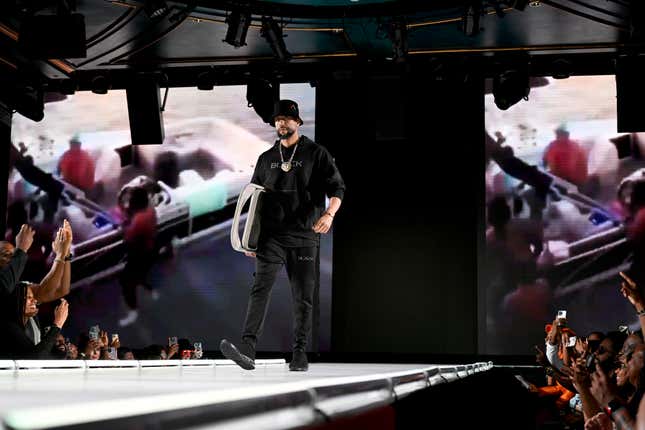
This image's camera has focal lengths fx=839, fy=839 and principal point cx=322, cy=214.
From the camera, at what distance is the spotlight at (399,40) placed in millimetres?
7406

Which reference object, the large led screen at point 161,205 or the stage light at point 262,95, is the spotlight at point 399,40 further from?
the large led screen at point 161,205

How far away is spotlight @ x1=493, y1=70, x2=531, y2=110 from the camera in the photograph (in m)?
8.20

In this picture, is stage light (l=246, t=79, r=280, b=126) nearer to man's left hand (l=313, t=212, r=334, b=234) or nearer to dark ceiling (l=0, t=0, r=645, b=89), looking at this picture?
dark ceiling (l=0, t=0, r=645, b=89)

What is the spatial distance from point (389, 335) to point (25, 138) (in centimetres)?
469

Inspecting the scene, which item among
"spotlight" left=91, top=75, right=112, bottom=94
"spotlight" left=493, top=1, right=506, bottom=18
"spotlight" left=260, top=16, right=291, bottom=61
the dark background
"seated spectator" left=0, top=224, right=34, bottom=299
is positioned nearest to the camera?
"seated spectator" left=0, top=224, right=34, bottom=299

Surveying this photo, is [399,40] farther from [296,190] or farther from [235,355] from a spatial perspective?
[235,355]

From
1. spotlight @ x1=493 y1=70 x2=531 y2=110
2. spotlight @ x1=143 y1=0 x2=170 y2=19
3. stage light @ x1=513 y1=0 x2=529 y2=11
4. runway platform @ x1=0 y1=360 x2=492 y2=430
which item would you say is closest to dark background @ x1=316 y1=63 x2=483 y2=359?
spotlight @ x1=493 y1=70 x2=531 y2=110

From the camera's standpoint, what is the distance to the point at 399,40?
7516 millimetres

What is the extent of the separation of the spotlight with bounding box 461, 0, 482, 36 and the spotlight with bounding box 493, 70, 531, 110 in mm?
1093

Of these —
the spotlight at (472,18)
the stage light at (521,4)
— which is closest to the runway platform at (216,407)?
the stage light at (521,4)

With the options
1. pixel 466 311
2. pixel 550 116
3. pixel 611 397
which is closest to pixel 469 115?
pixel 550 116

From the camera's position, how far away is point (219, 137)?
9.33 m

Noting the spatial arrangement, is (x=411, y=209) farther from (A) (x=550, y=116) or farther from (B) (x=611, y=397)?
(B) (x=611, y=397)

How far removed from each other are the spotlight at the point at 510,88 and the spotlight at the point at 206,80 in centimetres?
286
